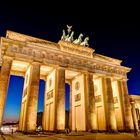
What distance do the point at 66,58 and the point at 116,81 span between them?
11.3 m

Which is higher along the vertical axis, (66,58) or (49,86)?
(66,58)

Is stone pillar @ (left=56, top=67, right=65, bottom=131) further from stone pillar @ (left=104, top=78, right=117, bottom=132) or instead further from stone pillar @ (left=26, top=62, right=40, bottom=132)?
stone pillar @ (left=104, top=78, right=117, bottom=132)

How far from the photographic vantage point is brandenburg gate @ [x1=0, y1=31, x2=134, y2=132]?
71.3 feet

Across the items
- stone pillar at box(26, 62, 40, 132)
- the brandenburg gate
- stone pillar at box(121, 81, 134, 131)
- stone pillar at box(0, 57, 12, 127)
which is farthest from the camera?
stone pillar at box(121, 81, 134, 131)

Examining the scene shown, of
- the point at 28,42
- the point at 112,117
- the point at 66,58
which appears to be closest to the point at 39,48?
the point at 28,42

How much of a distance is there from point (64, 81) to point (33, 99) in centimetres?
531

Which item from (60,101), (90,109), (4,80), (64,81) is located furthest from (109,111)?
(4,80)

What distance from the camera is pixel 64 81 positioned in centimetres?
2419

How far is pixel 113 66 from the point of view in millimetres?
30391

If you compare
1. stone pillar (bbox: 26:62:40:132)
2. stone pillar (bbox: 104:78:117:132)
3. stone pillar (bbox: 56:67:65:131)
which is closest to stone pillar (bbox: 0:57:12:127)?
stone pillar (bbox: 26:62:40:132)

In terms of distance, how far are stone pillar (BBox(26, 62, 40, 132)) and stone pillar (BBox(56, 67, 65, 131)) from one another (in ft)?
9.88

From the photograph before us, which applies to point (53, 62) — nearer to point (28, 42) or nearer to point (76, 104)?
point (28, 42)

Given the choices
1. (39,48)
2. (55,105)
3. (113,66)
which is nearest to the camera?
(55,105)

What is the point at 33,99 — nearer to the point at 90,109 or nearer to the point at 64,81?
the point at 64,81
